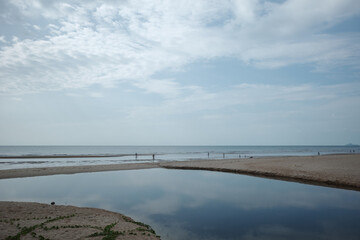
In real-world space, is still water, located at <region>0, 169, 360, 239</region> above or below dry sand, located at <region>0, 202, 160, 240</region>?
below

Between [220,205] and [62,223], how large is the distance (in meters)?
10.5

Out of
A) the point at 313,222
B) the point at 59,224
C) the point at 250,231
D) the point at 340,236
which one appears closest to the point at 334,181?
the point at 313,222

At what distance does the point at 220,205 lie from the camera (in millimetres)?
17359

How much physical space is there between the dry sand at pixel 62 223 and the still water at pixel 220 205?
1.63 metres

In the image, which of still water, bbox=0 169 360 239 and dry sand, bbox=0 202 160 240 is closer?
dry sand, bbox=0 202 160 240

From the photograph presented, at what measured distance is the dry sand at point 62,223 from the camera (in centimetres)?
1054

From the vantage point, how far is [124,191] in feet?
72.9

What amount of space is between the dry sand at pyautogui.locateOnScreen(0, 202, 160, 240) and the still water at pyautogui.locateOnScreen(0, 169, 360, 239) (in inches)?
64.1

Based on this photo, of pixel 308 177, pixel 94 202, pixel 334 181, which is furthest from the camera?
pixel 308 177

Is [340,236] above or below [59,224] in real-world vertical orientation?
below

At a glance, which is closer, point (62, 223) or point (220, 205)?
point (62, 223)

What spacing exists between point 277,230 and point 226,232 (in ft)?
8.96

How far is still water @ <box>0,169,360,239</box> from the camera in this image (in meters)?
12.3

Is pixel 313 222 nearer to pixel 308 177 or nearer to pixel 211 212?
pixel 211 212
